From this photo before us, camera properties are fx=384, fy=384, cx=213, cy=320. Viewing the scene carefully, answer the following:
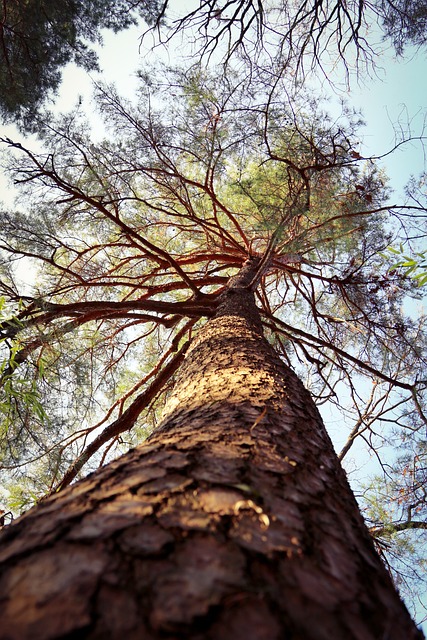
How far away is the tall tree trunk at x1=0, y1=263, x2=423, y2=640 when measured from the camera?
17.5 inches

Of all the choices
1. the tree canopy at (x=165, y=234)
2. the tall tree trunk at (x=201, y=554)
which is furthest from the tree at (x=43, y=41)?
the tall tree trunk at (x=201, y=554)

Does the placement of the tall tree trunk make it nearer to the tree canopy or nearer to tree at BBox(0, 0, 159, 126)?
the tree canopy

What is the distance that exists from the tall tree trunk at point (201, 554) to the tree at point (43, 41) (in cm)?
419

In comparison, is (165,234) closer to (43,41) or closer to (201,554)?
(43,41)

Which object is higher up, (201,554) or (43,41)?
(43,41)

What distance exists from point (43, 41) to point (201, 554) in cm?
475

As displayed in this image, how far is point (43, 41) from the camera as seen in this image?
149 inches

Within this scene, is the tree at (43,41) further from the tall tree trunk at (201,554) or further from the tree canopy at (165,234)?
the tall tree trunk at (201,554)

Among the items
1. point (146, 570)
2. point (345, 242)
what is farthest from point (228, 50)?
point (146, 570)

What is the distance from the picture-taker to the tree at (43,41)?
11.8 feet

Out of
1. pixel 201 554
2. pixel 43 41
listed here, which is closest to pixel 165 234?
pixel 43 41

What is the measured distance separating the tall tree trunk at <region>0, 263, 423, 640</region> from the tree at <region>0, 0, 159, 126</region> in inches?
165

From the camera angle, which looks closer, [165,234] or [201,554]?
[201,554]

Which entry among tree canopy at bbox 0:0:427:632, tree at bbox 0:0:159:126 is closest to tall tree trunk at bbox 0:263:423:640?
tree canopy at bbox 0:0:427:632
